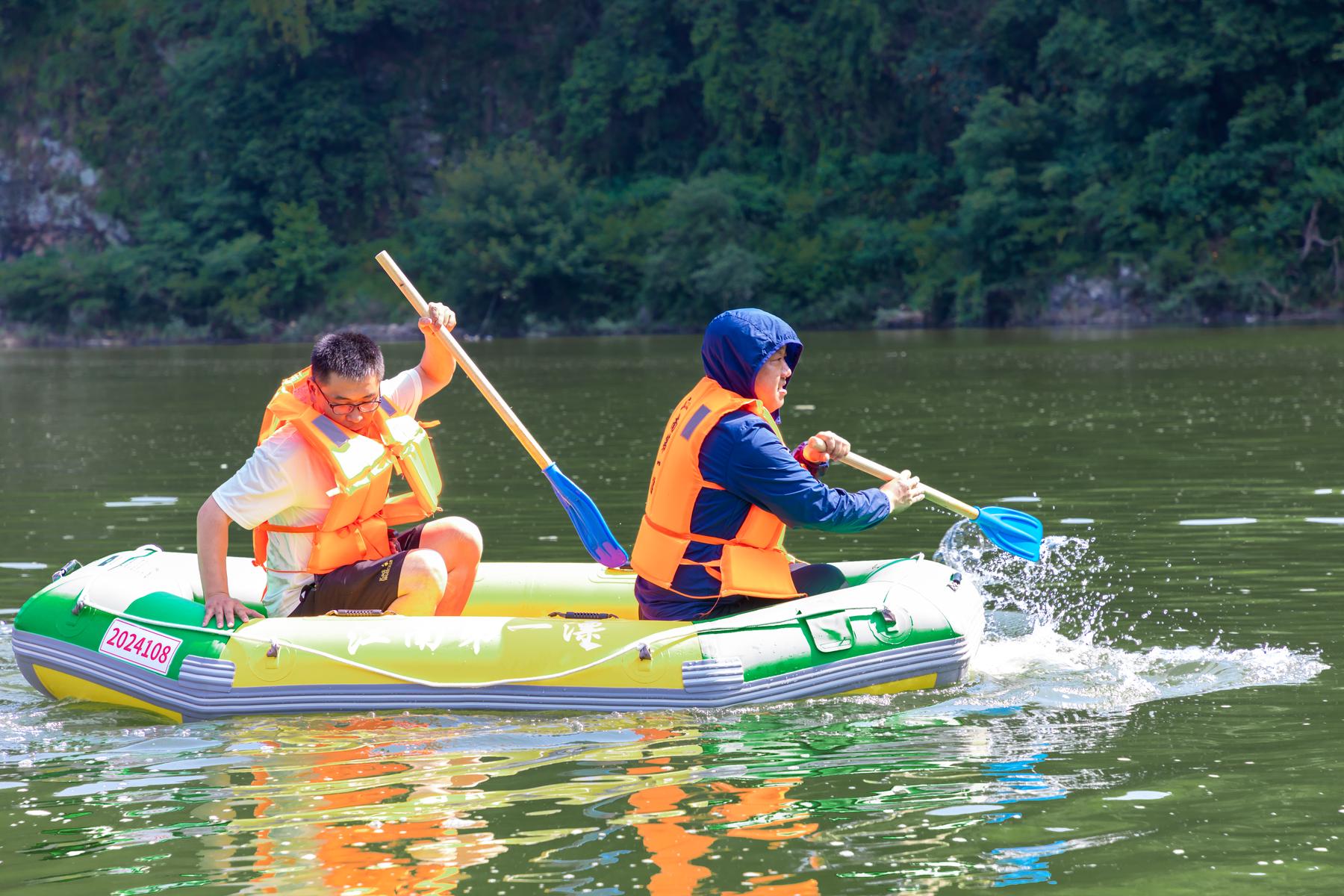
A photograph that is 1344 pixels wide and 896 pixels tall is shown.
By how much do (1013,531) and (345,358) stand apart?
7.67 feet

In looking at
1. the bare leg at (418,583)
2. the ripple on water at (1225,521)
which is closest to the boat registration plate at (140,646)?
the bare leg at (418,583)

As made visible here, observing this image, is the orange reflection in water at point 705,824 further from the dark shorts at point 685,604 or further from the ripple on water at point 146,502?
the ripple on water at point 146,502

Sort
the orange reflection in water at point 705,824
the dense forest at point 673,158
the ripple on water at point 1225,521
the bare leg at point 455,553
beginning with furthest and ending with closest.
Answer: the dense forest at point 673,158 → the ripple on water at point 1225,521 → the bare leg at point 455,553 → the orange reflection in water at point 705,824

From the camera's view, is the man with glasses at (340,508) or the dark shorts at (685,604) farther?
the dark shorts at (685,604)

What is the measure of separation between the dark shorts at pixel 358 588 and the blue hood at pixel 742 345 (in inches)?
47.5

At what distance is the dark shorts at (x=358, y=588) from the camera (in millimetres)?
5461

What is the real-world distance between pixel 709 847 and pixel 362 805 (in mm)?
894

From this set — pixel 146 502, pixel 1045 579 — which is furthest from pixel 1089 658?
pixel 146 502

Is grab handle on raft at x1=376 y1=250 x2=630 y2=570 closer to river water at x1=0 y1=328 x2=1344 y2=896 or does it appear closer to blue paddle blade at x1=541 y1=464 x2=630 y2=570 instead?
blue paddle blade at x1=541 y1=464 x2=630 y2=570

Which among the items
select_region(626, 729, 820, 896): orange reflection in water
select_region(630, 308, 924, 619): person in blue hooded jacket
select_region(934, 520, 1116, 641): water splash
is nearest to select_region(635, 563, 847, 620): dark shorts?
select_region(630, 308, 924, 619): person in blue hooded jacket

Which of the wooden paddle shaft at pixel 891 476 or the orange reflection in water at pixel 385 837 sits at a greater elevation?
the wooden paddle shaft at pixel 891 476

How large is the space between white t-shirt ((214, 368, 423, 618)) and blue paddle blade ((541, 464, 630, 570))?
36.2 inches

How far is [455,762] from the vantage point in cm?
457

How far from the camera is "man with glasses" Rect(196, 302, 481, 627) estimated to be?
5129 mm
